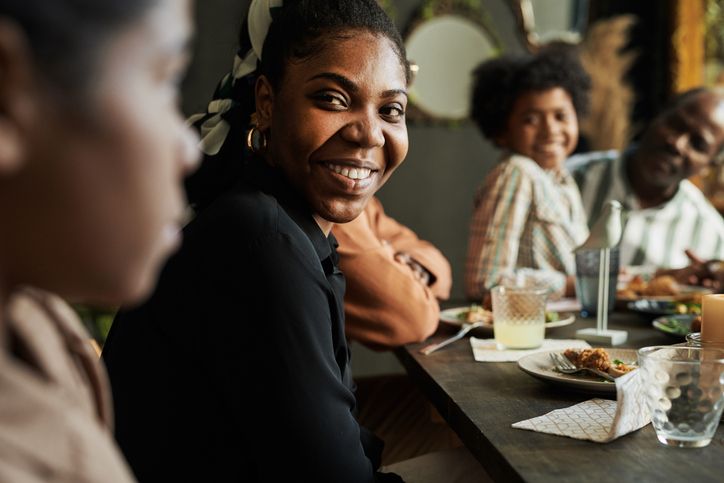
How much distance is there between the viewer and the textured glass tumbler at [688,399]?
3.16 ft

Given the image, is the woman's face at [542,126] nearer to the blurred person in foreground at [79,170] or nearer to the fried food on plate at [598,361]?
the fried food on plate at [598,361]

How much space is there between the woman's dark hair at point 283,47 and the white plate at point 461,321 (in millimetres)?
650

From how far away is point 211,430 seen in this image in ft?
3.53

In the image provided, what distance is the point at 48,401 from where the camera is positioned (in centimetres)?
48

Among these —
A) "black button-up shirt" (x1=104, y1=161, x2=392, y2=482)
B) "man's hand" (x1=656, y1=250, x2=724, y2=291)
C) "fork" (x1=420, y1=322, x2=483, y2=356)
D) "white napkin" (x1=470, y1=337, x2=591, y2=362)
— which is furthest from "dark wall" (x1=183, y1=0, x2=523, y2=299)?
"black button-up shirt" (x1=104, y1=161, x2=392, y2=482)

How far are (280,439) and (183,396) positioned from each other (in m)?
0.17

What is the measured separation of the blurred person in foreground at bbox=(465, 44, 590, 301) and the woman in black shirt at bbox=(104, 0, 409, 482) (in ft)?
3.52

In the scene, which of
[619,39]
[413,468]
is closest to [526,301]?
[413,468]

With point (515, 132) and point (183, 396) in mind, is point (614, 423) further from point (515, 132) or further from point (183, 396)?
point (515, 132)

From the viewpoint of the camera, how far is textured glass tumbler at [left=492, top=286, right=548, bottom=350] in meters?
1.57

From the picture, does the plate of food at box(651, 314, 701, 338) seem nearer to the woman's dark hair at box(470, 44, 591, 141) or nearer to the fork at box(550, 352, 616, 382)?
the fork at box(550, 352, 616, 382)

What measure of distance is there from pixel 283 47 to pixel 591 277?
1052mm

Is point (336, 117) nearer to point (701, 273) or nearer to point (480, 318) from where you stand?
point (480, 318)

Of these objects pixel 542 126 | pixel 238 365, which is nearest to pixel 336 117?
pixel 238 365
